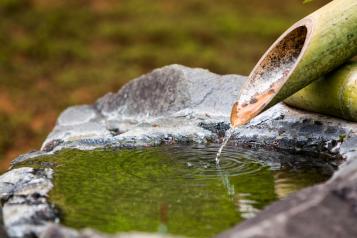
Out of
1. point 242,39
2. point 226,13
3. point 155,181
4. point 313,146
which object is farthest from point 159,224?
point 226,13

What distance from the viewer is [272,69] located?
5156mm

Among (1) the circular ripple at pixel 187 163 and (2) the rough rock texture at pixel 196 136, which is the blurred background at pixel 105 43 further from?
(1) the circular ripple at pixel 187 163

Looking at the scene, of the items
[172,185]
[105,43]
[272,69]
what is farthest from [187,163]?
[105,43]

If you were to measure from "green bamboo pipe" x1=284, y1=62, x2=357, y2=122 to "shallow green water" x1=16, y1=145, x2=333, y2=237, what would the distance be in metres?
0.45

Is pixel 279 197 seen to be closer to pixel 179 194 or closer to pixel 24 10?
pixel 179 194

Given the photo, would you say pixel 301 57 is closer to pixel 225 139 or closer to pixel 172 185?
pixel 225 139

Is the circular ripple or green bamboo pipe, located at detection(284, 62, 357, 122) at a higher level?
green bamboo pipe, located at detection(284, 62, 357, 122)

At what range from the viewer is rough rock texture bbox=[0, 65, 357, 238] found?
3.16 metres

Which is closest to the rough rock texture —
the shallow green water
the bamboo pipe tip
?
the shallow green water

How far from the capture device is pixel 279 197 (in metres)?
4.02

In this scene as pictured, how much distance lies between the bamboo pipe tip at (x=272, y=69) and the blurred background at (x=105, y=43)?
5733mm

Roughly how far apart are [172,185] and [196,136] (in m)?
1.11

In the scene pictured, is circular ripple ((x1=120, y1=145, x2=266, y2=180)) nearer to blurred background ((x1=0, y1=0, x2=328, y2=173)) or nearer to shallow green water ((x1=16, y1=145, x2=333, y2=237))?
shallow green water ((x1=16, y1=145, x2=333, y2=237))

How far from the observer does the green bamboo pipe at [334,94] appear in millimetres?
4961
